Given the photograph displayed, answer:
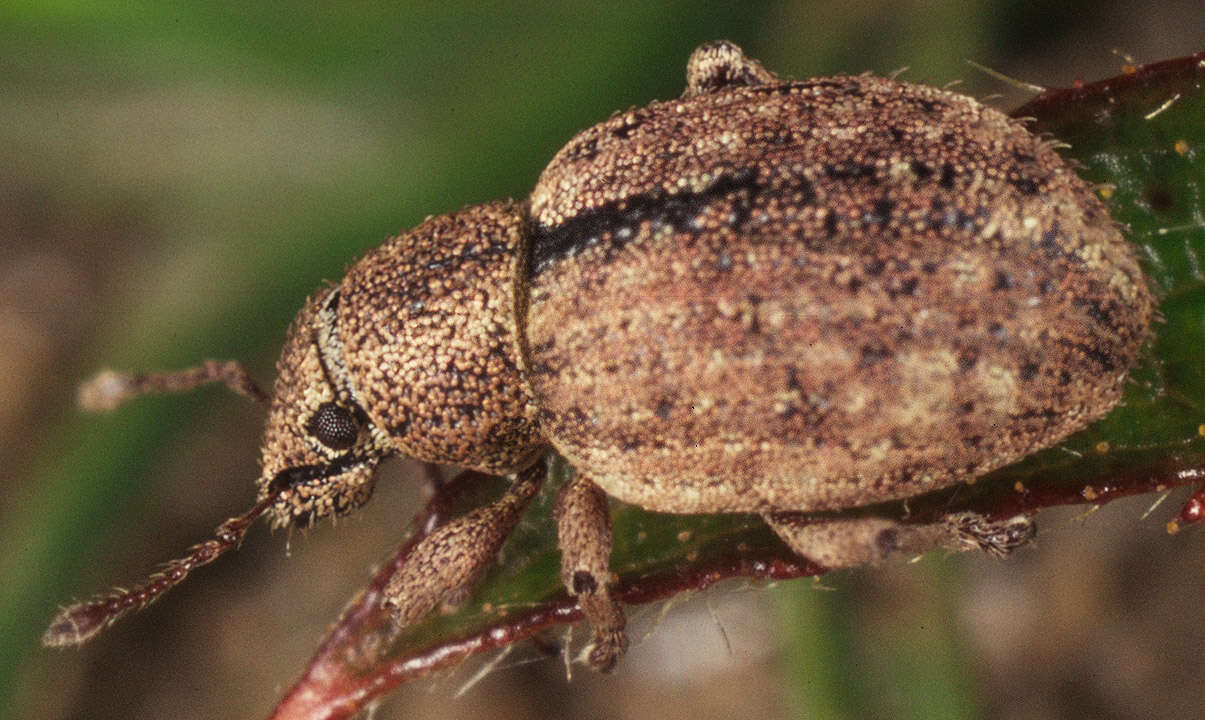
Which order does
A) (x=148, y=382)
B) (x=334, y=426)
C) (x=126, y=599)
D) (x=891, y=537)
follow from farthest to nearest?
(x=148, y=382)
(x=334, y=426)
(x=126, y=599)
(x=891, y=537)

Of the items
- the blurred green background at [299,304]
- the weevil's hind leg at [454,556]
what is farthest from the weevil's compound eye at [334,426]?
the blurred green background at [299,304]

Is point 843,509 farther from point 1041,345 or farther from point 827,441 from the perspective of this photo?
point 1041,345

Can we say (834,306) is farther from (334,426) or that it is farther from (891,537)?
(334,426)

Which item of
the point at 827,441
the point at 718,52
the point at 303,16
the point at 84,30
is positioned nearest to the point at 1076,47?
the point at 718,52

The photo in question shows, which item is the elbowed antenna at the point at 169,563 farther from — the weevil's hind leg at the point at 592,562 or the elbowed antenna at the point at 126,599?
the weevil's hind leg at the point at 592,562

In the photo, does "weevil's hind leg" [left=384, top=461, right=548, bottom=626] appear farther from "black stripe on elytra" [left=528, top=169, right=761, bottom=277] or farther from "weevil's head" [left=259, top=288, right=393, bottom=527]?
"black stripe on elytra" [left=528, top=169, right=761, bottom=277]

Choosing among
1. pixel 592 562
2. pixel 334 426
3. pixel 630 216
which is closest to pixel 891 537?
pixel 592 562

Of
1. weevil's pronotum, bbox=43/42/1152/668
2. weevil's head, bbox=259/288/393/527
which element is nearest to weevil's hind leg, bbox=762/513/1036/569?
weevil's pronotum, bbox=43/42/1152/668
